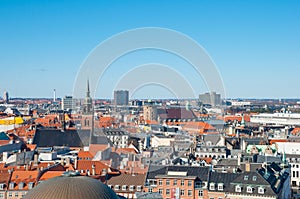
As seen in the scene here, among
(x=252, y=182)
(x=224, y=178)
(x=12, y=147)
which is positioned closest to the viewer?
(x=252, y=182)

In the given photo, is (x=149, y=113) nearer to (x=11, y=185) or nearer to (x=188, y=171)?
(x=188, y=171)

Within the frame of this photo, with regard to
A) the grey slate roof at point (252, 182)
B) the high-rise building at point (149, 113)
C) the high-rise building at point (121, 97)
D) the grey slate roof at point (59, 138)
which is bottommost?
the grey slate roof at point (252, 182)

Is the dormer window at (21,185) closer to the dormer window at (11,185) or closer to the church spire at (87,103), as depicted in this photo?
the dormer window at (11,185)

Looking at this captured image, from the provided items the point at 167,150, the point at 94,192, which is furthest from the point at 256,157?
the point at 94,192

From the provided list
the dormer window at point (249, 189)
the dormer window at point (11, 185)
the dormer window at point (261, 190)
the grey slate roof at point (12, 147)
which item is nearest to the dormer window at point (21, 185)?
the dormer window at point (11, 185)

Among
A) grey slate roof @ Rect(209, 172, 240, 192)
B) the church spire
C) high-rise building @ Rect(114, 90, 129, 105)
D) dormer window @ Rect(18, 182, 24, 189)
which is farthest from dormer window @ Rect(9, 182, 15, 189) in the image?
high-rise building @ Rect(114, 90, 129, 105)

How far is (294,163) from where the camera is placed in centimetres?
5094

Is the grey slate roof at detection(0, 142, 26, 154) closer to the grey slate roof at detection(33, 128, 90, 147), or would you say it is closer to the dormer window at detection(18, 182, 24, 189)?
the grey slate roof at detection(33, 128, 90, 147)

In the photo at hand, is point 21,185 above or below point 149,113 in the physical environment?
below

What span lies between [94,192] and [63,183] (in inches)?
56.9

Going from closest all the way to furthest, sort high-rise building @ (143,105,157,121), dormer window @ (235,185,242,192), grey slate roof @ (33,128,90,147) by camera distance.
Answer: dormer window @ (235,185,242,192) < grey slate roof @ (33,128,90,147) < high-rise building @ (143,105,157,121)

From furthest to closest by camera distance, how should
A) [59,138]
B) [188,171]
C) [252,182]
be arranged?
[59,138] < [188,171] < [252,182]

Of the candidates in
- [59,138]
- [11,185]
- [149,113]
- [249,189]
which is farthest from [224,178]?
[149,113]

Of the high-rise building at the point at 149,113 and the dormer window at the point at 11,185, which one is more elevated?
the high-rise building at the point at 149,113
